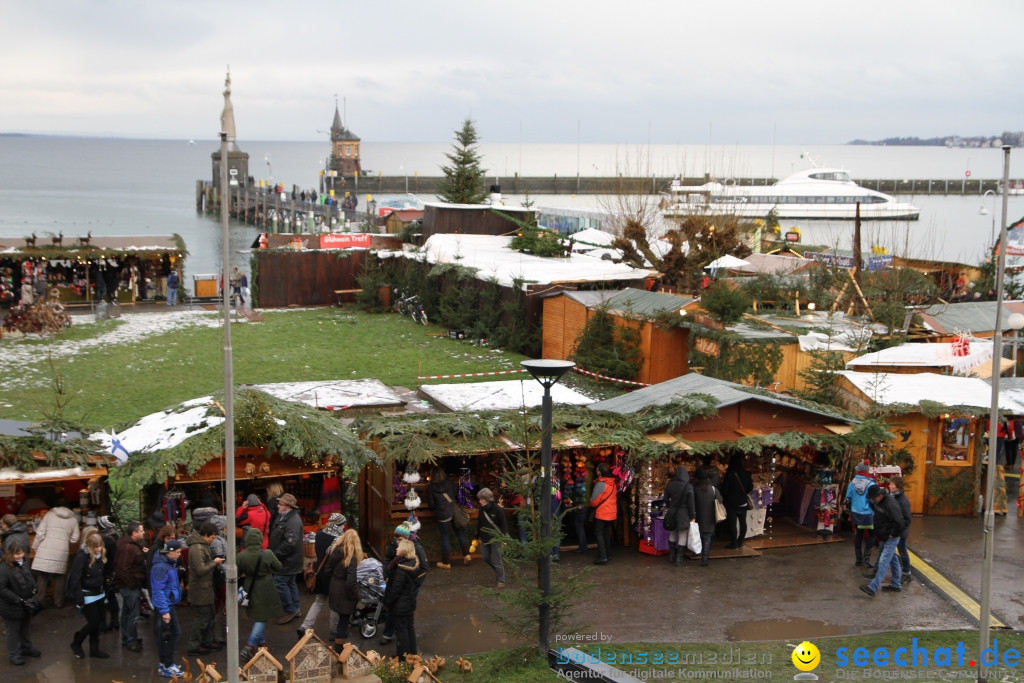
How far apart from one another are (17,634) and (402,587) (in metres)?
3.60

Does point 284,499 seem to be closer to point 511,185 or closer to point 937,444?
point 937,444

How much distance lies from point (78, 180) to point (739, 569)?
189 meters

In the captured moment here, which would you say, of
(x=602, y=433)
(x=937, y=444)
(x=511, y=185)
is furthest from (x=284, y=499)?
(x=511, y=185)

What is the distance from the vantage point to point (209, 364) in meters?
23.2

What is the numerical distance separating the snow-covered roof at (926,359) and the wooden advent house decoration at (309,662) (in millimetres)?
11403

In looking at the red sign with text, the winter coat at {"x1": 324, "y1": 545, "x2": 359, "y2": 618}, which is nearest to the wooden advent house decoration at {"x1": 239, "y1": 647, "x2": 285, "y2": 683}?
the winter coat at {"x1": 324, "y1": 545, "x2": 359, "y2": 618}

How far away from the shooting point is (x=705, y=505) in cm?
1180

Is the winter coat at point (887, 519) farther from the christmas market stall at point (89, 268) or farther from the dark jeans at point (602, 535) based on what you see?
the christmas market stall at point (89, 268)

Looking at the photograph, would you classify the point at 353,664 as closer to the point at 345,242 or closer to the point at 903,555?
the point at 903,555

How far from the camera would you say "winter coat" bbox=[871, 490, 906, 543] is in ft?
35.7

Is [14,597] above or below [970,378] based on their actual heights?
below

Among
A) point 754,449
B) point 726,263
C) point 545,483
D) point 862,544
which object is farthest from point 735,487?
point 726,263

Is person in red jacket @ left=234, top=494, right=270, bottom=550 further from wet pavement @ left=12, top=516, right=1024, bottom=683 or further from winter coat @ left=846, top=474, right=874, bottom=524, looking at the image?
winter coat @ left=846, top=474, right=874, bottom=524

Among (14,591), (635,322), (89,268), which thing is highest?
(89,268)
